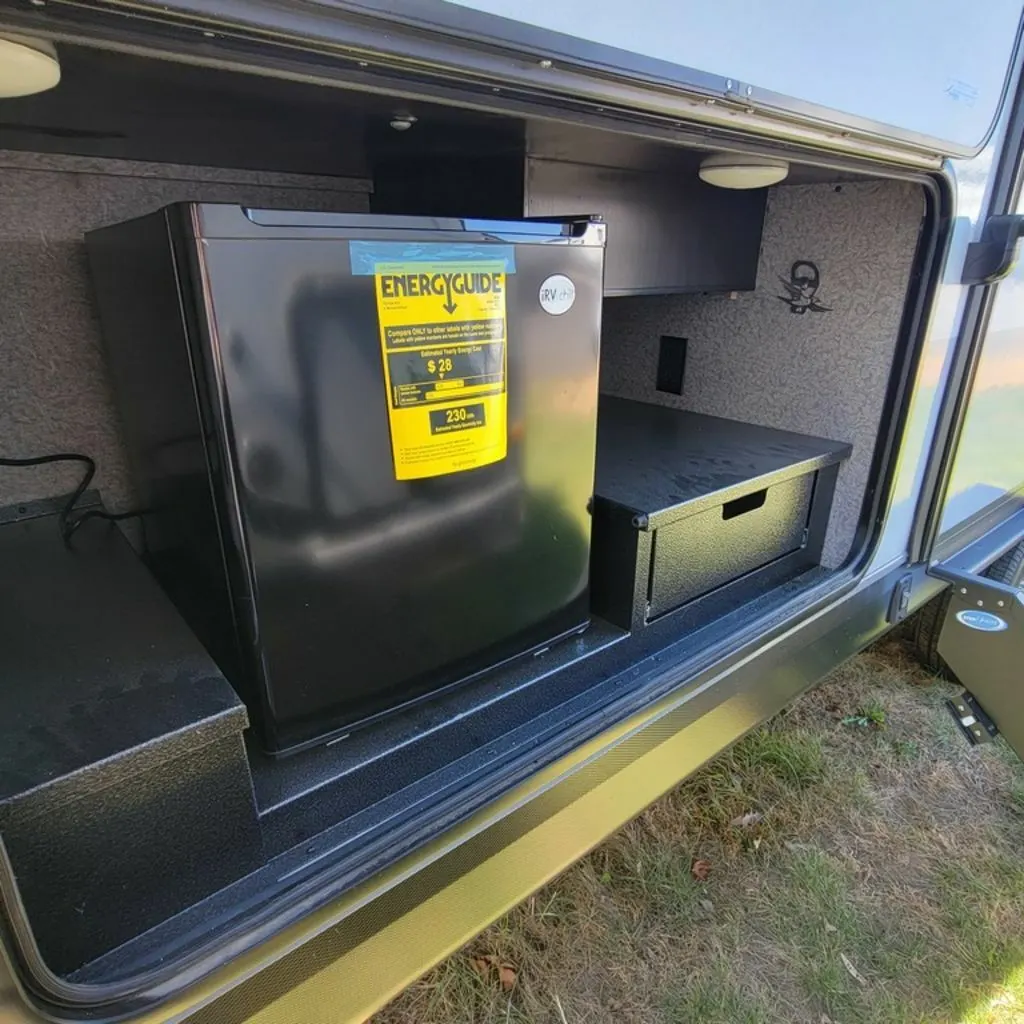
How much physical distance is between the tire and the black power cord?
158 centimetres

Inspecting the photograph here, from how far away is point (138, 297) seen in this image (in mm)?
629

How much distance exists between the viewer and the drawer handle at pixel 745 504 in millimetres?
998

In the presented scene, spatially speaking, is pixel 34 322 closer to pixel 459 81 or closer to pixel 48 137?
pixel 48 137

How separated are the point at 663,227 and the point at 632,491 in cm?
40

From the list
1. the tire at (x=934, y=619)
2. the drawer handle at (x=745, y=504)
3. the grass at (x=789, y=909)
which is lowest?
the grass at (x=789, y=909)

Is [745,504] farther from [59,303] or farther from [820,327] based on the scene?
[59,303]

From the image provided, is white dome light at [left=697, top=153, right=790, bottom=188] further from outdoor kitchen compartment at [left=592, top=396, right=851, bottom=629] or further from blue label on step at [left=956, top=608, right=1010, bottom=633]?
blue label on step at [left=956, top=608, right=1010, bottom=633]

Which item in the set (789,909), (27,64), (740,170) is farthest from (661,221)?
(789,909)

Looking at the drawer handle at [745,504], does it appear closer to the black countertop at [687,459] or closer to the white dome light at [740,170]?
the black countertop at [687,459]

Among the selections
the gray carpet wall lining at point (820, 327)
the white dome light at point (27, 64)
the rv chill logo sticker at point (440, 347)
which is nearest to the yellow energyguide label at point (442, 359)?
the rv chill logo sticker at point (440, 347)

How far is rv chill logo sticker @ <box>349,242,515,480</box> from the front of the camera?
23.1 inches

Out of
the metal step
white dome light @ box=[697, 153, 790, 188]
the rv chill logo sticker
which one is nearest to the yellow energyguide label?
the rv chill logo sticker

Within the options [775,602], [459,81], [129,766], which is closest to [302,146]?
[459,81]

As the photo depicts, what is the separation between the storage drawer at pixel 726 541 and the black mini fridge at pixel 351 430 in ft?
0.61
